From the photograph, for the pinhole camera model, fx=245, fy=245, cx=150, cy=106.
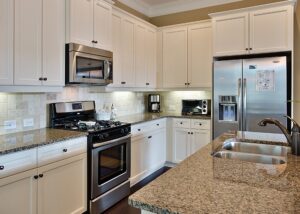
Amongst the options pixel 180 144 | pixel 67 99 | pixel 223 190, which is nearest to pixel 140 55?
pixel 67 99

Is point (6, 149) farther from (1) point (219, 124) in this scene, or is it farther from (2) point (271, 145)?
(1) point (219, 124)

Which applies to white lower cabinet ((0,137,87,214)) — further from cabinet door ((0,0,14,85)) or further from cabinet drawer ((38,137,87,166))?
cabinet door ((0,0,14,85))

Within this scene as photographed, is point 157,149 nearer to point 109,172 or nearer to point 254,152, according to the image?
point 109,172

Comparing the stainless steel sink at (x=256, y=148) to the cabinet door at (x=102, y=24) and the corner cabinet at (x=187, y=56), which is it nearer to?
the cabinet door at (x=102, y=24)

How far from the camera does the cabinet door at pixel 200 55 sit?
13.3 feet

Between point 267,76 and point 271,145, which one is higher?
point 267,76

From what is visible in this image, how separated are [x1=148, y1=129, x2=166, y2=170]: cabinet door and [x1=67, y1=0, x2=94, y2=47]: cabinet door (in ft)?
5.55

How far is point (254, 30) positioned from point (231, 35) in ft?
1.03

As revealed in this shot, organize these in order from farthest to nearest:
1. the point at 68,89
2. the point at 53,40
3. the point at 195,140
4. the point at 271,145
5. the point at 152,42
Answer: the point at 152,42
the point at 195,140
the point at 68,89
the point at 53,40
the point at 271,145

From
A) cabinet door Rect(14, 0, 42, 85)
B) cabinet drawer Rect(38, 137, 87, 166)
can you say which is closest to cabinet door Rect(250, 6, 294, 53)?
cabinet drawer Rect(38, 137, 87, 166)

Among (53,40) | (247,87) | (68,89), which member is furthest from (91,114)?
(247,87)

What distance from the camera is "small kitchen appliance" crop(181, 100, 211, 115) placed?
4.26 meters

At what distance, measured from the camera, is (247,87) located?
11.0 feet

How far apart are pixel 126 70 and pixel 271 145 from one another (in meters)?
2.35
